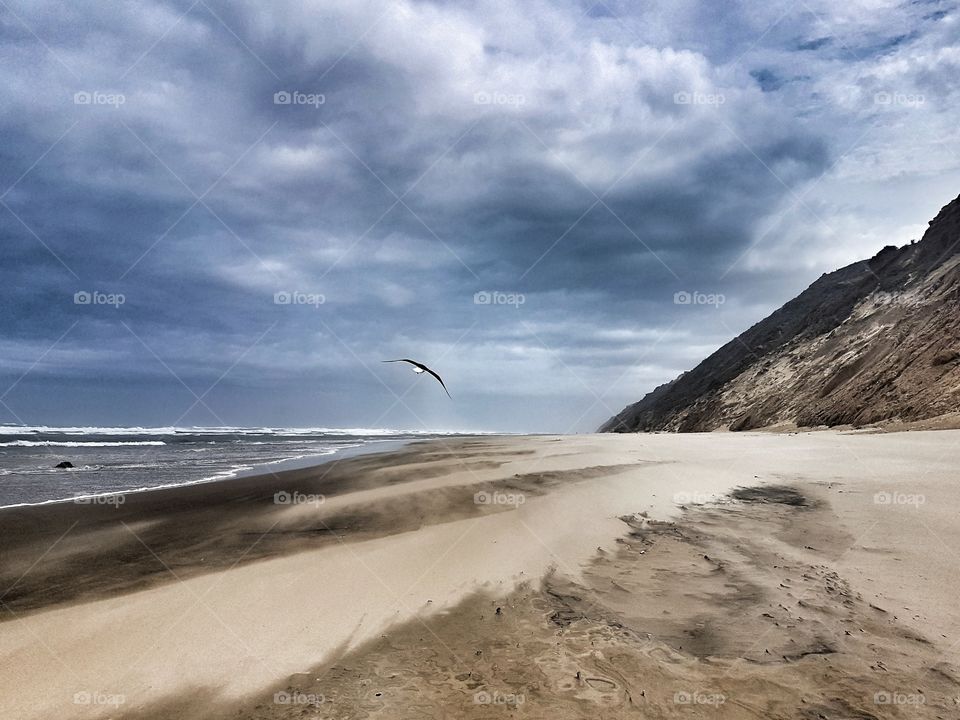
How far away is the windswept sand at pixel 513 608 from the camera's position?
3850 mm

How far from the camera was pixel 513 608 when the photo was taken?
5469 millimetres

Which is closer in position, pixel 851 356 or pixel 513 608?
pixel 513 608

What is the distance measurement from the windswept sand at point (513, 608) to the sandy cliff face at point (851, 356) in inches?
548

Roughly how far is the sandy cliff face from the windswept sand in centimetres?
1392

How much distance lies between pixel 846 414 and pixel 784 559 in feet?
74.4

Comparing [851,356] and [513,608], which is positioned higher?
[851,356]

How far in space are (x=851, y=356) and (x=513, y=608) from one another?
37.0m

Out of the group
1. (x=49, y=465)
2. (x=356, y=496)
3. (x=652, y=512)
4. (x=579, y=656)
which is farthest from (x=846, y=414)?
(x=49, y=465)

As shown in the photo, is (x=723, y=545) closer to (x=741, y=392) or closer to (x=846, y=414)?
(x=846, y=414)

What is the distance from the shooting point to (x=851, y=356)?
32.9 metres

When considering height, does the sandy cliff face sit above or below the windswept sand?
above

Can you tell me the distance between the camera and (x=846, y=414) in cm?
2419

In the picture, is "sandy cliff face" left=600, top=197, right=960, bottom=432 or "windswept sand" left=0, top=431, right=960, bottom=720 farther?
"sandy cliff face" left=600, top=197, right=960, bottom=432

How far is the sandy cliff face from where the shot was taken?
70.1 ft
